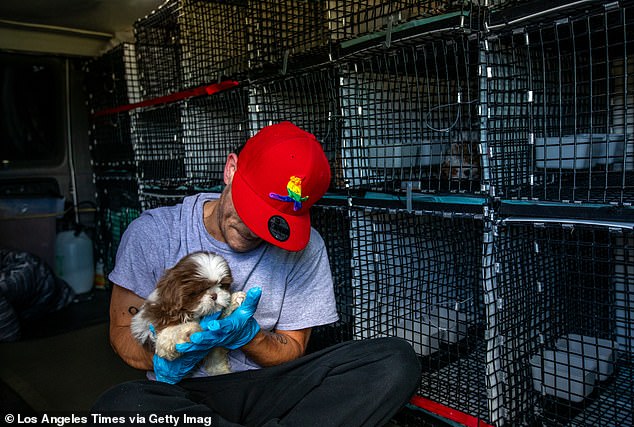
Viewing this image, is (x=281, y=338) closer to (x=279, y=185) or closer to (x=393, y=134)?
(x=279, y=185)

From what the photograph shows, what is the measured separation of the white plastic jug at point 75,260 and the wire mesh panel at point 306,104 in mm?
2259

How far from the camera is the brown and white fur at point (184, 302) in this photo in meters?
1.28

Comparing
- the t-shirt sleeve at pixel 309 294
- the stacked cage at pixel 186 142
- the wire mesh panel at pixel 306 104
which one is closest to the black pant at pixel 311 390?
the t-shirt sleeve at pixel 309 294

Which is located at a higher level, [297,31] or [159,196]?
[297,31]

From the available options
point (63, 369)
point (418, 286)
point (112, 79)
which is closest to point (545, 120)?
point (418, 286)

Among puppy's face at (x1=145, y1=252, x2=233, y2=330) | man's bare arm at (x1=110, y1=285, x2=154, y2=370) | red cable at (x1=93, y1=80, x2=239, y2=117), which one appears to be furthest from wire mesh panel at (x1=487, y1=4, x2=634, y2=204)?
red cable at (x1=93, y1=80, x2=239, y2=117)

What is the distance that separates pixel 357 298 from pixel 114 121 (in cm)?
271

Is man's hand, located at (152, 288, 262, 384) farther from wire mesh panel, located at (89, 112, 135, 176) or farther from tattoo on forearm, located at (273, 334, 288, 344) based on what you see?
wire mesh panel, located at (89, 112, 135, 176)

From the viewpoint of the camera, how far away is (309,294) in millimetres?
1666

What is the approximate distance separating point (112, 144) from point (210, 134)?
1552 millimetres

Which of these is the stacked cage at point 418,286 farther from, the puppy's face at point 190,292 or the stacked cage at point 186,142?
the stacked cage at point 186,142

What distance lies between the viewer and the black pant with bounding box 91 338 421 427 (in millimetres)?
1367

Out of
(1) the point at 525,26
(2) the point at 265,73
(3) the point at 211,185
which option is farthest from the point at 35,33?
(1) the point at 525,26

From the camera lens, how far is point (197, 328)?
130 cm
